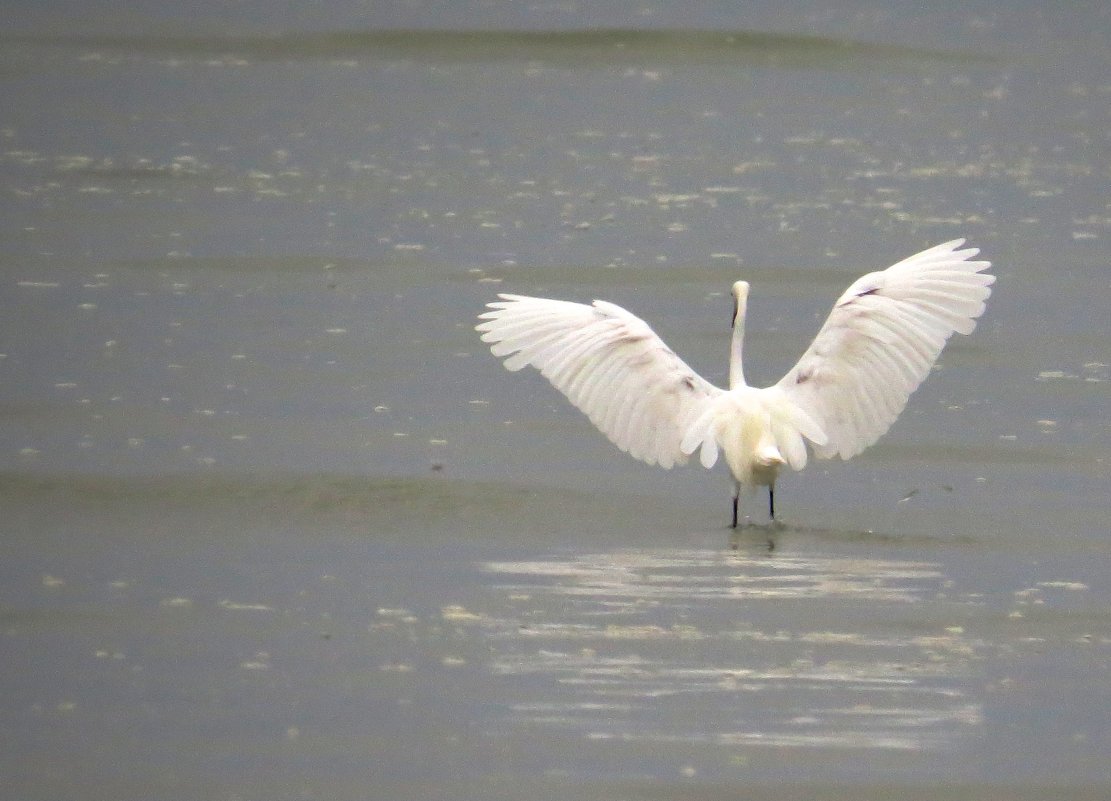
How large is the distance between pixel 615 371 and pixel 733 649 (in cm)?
243

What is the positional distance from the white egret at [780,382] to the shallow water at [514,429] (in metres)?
0.30

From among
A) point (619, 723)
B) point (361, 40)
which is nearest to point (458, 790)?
point (619, 723)

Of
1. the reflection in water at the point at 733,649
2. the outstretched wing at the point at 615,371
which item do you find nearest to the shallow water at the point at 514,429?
the reflection in water at the point at 733,649

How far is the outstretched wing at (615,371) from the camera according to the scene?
946 cm

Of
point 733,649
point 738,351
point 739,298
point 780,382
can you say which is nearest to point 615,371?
point 738,351

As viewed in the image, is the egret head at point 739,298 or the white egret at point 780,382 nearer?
the white egret at point 780,382

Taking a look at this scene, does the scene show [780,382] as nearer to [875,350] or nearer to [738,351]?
[738,351]

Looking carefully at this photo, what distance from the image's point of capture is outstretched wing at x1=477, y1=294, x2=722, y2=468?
9.46 m

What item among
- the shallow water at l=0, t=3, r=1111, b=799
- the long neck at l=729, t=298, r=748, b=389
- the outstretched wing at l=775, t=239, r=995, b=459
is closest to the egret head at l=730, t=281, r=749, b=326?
the long neck at l=729, t=298, r=748, b=389

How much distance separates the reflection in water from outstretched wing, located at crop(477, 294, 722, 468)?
100cm

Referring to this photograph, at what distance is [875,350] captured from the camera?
31.5 ft

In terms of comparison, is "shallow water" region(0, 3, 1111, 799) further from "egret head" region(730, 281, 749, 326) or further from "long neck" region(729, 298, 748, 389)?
"egret head" region(730, 281, 749, 326)

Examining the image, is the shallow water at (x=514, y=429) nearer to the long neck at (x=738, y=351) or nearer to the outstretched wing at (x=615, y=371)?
the outstretched wing at (x=615, y=371)

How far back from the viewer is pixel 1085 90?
17328 millimetres
